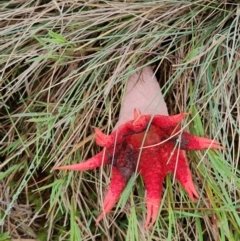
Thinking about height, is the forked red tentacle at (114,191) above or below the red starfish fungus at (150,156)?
below

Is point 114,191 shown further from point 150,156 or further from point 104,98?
point 104,98

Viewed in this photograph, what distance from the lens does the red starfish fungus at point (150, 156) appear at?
52.5 inches

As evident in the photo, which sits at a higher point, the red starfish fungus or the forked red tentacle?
the red starfish fungus

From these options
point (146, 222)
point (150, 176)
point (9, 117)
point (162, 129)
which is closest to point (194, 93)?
point (162, 129)

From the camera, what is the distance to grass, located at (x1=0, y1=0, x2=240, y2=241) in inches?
56.1

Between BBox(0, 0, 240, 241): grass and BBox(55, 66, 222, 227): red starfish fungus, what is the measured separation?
0.05 metres

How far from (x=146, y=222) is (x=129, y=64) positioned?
1.48 feet

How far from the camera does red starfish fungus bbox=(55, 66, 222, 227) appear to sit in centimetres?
133

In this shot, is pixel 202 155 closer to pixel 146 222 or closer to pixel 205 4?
pixel 146 222

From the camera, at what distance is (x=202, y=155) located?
56.3 inches

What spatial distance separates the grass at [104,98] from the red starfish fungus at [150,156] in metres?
0.05

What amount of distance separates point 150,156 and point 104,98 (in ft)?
0.80

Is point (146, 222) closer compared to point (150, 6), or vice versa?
point (146, 222)

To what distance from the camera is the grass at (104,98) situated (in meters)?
1.42
